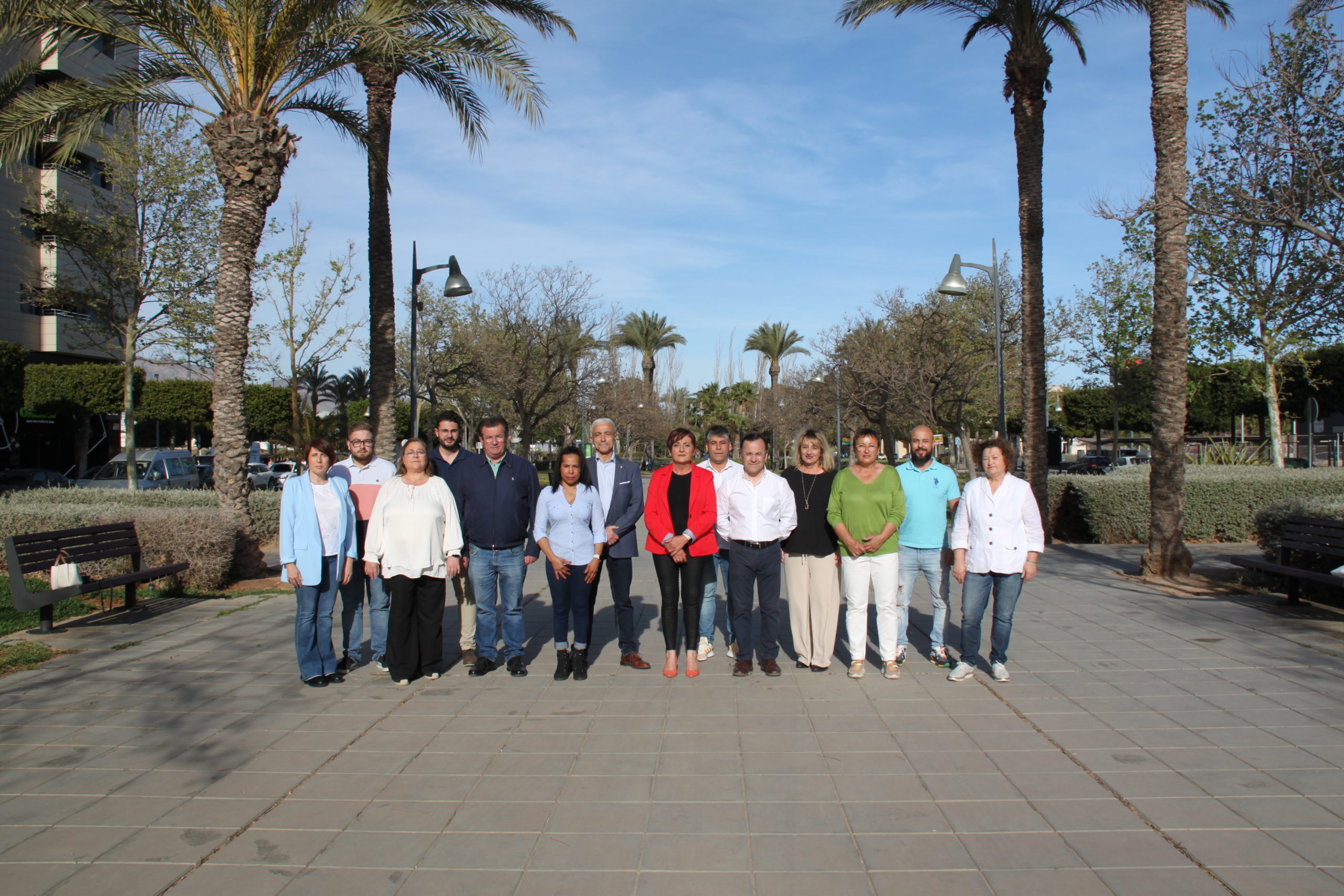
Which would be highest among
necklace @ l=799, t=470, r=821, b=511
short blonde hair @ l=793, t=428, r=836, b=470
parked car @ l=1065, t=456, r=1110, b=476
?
short blonde hair @ l=793, t=428, r=836, b=470

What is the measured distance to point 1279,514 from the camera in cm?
977

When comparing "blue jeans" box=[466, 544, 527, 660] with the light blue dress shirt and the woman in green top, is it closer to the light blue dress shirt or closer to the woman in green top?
the light blue dress shirt

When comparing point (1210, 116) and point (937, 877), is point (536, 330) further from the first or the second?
point (937, 877)

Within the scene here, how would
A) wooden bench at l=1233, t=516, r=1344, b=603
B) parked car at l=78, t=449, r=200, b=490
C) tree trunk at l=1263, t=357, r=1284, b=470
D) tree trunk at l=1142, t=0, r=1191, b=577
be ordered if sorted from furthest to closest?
parked car at l=78, t=449, r=200, b=490 < tree trunk at l=1263, t=357, r=1284, b=470 < tree trunk at l=1142, t=0, r=1191, b=577 < wooden bench at l=1233, t=516, r=1344, b=603

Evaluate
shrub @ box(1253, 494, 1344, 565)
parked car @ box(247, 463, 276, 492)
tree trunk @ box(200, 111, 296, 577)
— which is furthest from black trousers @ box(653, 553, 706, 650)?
parked car @ box(247, 463, 276, 492)

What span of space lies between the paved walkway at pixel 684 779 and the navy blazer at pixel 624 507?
0.97 meters

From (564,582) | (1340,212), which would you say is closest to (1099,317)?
(1340,212)

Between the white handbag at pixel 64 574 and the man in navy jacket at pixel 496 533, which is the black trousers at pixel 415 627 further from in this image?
the white handbag at pixel 64 574

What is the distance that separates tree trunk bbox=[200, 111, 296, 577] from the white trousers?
7.87 metres

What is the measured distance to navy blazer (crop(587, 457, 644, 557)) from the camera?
664cm

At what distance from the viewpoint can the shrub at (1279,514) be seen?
30.6 feet

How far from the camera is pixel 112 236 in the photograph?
74.1 feet

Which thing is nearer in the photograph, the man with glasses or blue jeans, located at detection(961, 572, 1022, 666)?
blue jeans, located at detection(961, 572, 1022, 666)

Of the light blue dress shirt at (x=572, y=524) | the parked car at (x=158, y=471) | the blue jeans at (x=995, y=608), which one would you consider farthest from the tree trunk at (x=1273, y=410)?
→ the parked car at (x=158, y=471)
